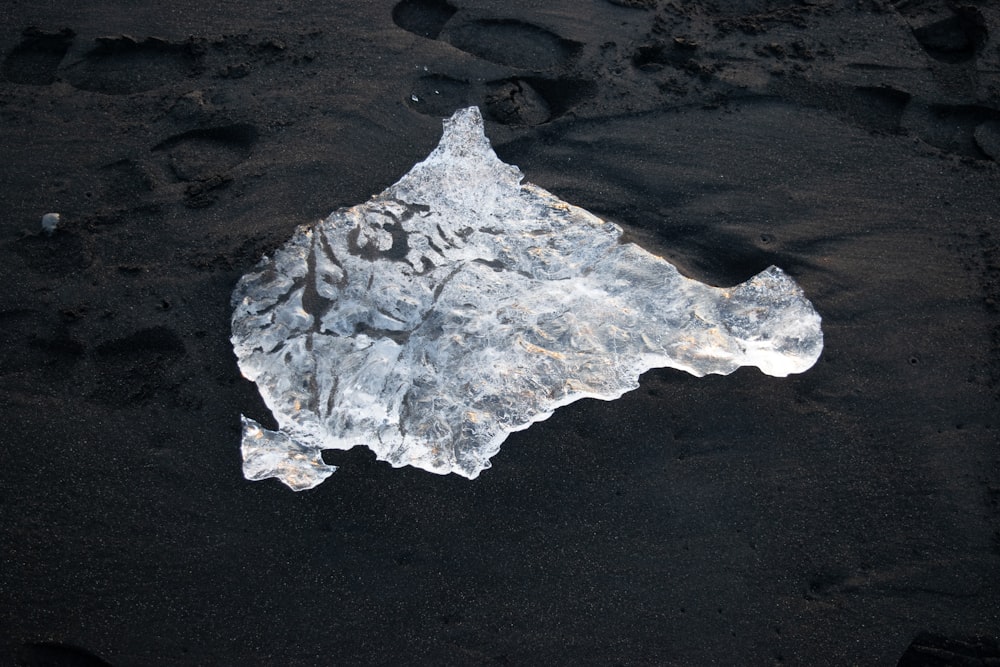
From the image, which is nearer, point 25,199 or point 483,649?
point 483,649

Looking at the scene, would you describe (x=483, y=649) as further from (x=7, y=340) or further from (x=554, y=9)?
(x=554, y=9)

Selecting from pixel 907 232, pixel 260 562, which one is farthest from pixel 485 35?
pixel 260 562

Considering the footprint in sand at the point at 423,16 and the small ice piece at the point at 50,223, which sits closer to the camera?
the small ice piece at the point at 50,223

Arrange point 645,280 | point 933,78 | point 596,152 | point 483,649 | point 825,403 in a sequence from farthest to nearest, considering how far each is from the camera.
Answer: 1. point 933,78
2. point 596,152
3. point 645,280
4. point 825,403
5. point 483,649

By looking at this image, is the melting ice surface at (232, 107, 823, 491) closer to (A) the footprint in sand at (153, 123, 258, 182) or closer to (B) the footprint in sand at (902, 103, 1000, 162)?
(A) the footprint in sand at (153, 123, 258, 182)

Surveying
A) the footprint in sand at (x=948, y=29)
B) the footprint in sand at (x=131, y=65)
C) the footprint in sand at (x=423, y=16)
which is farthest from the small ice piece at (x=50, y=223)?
the footprint in sand at (x=948, y=29)

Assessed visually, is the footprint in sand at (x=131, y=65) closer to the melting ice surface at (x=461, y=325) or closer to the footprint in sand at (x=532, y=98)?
the melting ice surface at (x=461, y=325)

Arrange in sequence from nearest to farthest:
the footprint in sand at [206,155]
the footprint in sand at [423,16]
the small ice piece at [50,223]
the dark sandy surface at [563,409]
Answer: the dark sandy surface at [563,409] < the small ice piece at [50,223] < the footprint in sand at [206,155] < the footprint in sand at [423,16]
